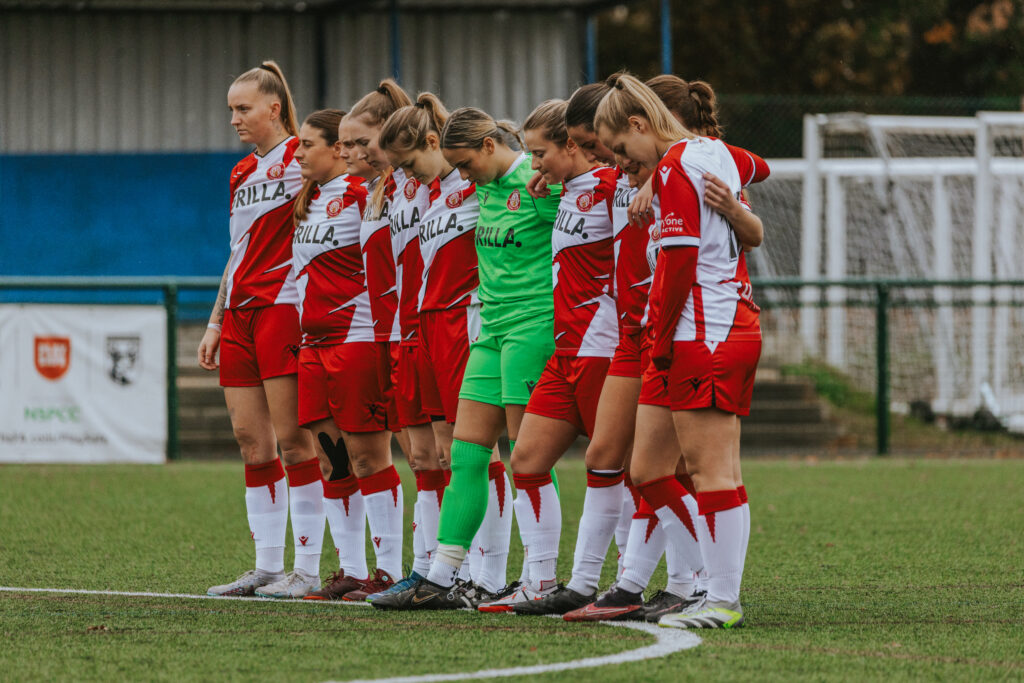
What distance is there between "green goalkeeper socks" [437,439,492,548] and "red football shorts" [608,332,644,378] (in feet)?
2.12

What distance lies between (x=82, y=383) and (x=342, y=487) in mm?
7158

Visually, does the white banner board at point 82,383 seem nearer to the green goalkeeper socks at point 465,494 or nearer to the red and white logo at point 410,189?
the red and white logo at point 410,189

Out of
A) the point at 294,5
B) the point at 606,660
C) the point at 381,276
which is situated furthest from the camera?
the point at 294,5

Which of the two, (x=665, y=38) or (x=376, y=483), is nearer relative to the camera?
(x=376, y=483)

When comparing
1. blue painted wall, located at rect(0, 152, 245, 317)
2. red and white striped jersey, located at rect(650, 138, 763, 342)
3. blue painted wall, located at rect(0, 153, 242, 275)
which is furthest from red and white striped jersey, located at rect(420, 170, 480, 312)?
blue painted wall, located at rect(0, 152, 245, 317)

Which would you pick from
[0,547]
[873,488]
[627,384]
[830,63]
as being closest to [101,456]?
[0,547]

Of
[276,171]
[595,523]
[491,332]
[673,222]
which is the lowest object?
[595,523]

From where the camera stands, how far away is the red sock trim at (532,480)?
225 inches

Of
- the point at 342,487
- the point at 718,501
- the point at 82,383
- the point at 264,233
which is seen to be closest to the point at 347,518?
the point at 342,487

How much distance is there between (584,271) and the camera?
18.6 feet

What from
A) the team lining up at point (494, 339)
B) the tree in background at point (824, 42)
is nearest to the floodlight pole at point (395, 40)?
the tree in background at point (824, 42)

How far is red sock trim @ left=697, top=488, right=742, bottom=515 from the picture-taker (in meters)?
5.14

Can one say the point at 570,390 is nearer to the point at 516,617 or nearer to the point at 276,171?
the point at 516,617

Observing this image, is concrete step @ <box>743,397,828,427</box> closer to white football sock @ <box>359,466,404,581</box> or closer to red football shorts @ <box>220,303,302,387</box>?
white football sock @ <box>359,466,404,581</box>
